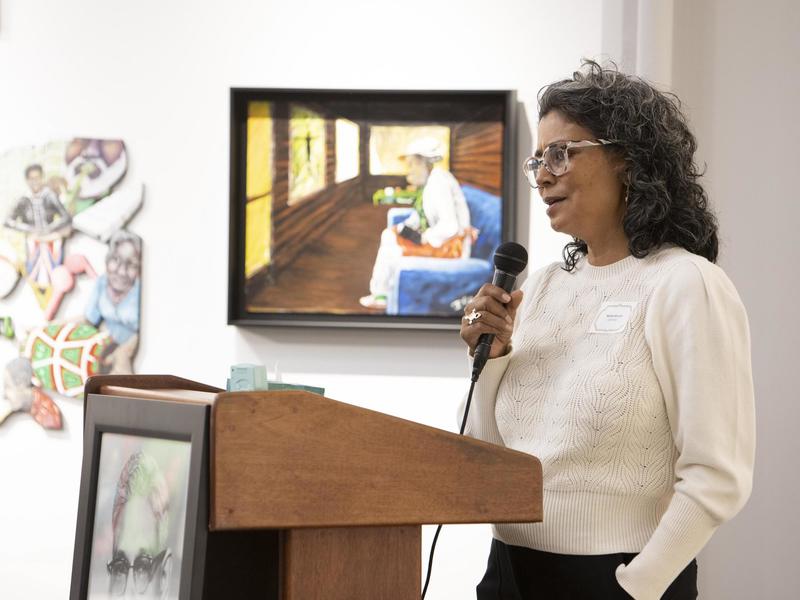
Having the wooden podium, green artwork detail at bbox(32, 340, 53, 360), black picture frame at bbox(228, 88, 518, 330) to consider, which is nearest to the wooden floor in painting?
black picture frame at bbox(228, 88, 518, 330)

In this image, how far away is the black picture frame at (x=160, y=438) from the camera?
3.17ft

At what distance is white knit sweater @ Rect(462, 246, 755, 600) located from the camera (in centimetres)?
138

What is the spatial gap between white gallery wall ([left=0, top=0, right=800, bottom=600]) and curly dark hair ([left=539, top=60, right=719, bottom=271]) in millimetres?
1256

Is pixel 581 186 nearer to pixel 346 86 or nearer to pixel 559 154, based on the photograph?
pixel 559 154

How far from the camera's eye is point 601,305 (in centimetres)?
156

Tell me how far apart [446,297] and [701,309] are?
1539 mm

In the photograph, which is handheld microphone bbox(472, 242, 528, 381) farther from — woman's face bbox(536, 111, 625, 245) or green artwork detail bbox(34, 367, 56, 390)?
green artwork detail bbox(34, 367, 56, 390)

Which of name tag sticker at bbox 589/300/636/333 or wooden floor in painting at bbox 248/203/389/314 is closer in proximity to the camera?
name tag sticker at bbox 589/300/636/333

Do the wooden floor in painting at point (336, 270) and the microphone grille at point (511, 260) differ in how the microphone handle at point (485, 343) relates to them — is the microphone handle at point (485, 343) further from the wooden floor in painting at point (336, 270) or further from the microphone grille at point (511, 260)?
the wooden floor in painting at point (336, 270)

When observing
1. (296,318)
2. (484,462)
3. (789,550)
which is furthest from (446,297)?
(484,462)

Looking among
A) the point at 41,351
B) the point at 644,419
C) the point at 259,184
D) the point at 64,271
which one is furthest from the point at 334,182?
the point at 644,419

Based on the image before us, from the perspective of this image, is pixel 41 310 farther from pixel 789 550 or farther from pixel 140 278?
pixel 789 550

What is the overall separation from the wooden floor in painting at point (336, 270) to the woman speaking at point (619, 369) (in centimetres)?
127

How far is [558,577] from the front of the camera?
4.77ft
